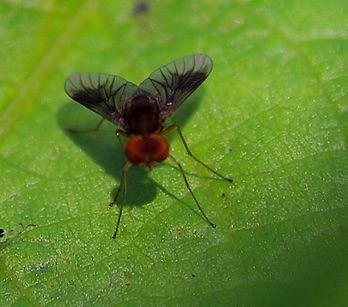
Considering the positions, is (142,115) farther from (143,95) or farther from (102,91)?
(102,91)

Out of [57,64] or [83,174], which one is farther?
[57,64]

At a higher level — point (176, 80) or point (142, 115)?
point (176, 80)

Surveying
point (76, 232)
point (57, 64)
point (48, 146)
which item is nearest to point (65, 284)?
point (76, 232)

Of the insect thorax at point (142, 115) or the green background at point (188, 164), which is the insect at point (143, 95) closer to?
the insect thorax at point (142, 115)

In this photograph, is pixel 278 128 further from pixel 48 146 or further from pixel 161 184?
pixel 48 146

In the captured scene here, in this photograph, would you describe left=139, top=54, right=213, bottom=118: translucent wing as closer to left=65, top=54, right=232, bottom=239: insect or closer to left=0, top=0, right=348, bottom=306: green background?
left=65, top=54, right=232, bottom=239: insect

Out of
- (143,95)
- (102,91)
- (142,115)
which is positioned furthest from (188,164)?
(102,91)

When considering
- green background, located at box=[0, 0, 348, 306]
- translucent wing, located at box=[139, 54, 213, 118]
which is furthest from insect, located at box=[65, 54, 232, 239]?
green background, located at box=[0, 0, 348, 306]
